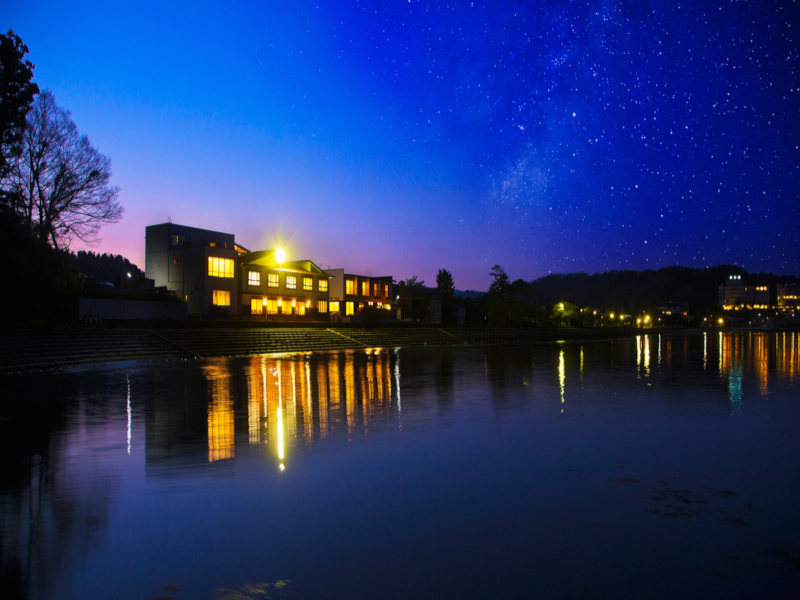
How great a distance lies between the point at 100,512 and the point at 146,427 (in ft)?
13.2

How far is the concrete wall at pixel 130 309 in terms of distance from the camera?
27.6 metres

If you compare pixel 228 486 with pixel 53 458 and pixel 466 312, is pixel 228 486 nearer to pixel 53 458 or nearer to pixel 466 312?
pixel 53 458

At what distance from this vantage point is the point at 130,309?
2997 cm

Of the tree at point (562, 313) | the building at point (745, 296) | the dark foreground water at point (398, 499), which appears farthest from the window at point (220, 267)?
the building at point (745, 296)

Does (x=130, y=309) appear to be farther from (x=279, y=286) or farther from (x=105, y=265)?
(x=105, y=265)

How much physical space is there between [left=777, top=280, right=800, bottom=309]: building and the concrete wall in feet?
620

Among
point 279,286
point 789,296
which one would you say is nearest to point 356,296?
point 279,286

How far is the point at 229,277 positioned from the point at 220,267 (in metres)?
1.18

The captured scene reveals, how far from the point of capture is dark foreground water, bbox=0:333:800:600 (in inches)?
137

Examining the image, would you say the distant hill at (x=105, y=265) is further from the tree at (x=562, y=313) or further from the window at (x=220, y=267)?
the tree at (x=562, y=313)

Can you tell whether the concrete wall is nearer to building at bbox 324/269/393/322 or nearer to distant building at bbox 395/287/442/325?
building at bbox 324/269/393/322

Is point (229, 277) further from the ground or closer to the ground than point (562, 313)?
further from the ground

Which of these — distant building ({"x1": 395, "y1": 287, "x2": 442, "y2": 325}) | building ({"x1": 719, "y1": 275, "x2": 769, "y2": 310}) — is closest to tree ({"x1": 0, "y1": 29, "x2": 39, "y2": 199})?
distant building ({"x1": 395, "y1": 287, "x2": 442, "y2": 325})

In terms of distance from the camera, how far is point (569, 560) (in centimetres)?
371
